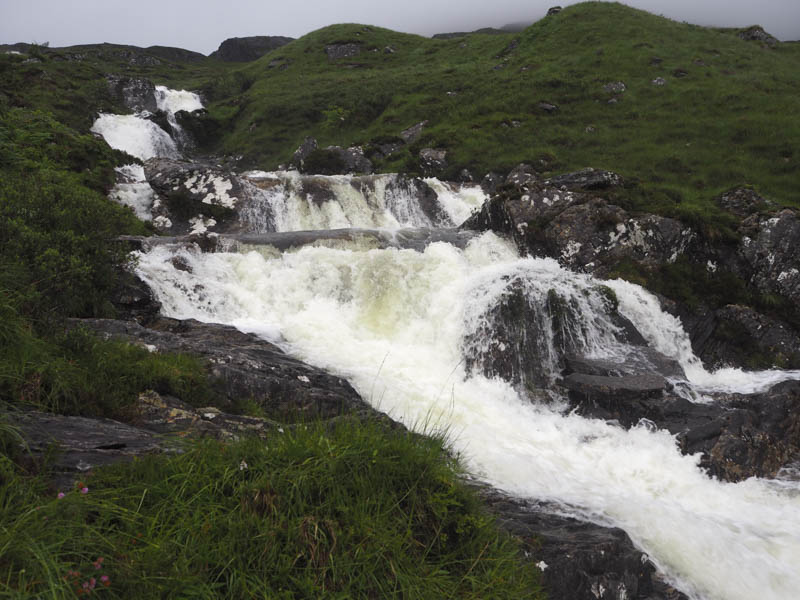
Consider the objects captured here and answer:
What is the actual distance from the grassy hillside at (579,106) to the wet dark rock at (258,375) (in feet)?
51.1

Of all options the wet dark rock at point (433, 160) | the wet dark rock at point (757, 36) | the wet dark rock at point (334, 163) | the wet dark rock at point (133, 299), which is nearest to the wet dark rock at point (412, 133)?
the wet dark rock at point (433, 160)

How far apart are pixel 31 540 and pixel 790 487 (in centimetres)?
1153

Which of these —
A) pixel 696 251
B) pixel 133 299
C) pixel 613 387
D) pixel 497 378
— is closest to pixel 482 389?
pixel 497 378

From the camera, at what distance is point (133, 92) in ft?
171

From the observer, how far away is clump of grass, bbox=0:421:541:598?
2850mm

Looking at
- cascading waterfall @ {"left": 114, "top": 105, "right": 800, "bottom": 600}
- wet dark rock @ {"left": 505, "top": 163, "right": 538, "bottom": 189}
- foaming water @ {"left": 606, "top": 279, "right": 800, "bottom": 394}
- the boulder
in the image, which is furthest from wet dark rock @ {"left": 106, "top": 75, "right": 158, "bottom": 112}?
foaming water @ {"left": 606, "top": 279, "right": 800, "bottom": 394}

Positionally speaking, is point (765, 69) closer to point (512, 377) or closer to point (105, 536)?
point (512, 377)

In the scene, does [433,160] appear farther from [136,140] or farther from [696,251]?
[136,140]

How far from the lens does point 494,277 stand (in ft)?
49.0

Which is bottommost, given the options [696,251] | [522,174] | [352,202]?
[696,251]

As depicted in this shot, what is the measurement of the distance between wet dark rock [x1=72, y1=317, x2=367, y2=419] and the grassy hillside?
15.6 metres

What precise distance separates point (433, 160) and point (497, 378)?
24137mm

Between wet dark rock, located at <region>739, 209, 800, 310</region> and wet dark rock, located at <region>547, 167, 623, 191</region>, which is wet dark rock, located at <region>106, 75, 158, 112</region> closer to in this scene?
wet dark rock, located at <region>547, 167, 623, 191</region>

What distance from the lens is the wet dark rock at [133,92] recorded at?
50.8m
